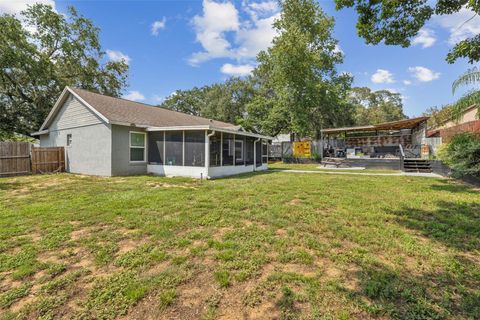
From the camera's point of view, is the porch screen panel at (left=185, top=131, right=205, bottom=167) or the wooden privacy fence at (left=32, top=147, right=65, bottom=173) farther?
the wooden privacy fence at (left=32, top=147, right=65, bottom=173)

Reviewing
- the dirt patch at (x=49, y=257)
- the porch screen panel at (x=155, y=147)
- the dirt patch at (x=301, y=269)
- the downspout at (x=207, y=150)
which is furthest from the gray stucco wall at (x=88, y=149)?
the dirt patch at (x=301, y=269)

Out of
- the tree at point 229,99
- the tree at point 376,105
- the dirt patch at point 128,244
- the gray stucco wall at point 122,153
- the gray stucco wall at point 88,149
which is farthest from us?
the tree at point 376,105

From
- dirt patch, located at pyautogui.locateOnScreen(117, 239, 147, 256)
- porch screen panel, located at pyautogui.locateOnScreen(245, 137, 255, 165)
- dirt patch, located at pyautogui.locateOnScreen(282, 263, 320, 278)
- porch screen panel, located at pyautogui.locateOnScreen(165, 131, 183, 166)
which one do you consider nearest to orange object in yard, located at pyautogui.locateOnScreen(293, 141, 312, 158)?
porch screen panel, located at pyautogui.locateOnScreen(245, 137, 255, 165)

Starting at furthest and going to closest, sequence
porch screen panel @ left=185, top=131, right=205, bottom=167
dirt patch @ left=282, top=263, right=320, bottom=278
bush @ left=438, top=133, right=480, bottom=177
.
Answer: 1. porch screen panel @ left=185, top=131, right=205, bottom=167
2. bush @ left=438, top=133, right=480, bottom=177
3. dirt patch @ left=282, top=263, right=320, bottom=278

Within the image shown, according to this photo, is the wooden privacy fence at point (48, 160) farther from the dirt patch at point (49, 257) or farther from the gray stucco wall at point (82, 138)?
the dirt patch at point (49, 257)

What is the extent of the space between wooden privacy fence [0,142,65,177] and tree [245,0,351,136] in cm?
1866

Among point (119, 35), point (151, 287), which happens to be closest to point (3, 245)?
point (151, 287)

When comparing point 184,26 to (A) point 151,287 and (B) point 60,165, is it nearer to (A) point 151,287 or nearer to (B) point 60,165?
(B) point 60,165

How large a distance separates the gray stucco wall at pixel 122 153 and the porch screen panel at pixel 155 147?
30.0 inches

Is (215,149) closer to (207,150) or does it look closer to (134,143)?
(207,150)

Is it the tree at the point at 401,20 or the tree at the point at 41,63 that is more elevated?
the tree at the point at 41,63

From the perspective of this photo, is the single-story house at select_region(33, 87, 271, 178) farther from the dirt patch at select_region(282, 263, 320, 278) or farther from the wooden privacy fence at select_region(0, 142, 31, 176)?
the dirt patch at select_region(282, 263, 320, 278)

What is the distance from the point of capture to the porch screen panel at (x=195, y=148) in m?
10.6

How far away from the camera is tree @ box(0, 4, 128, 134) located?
17.1 m
